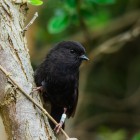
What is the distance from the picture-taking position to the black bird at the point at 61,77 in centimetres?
441

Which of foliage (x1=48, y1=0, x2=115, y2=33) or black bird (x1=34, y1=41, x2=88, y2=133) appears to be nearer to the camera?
black bird (x1=34, y1=41, x2=88, y2=133)

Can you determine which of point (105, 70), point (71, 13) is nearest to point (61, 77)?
point (71, 13)

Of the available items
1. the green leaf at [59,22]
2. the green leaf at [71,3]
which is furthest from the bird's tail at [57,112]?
the green leaf at [71,3]

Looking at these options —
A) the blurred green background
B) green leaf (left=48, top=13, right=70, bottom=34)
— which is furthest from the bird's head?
the blurred green background

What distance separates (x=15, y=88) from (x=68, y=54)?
1.49 meters

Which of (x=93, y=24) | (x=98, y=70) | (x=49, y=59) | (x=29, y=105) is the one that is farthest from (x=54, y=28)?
(x=98, y=70)

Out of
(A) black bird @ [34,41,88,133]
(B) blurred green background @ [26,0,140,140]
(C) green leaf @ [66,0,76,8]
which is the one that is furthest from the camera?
(B) blurred green background @ [26,0,140,140]

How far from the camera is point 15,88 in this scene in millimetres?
3197

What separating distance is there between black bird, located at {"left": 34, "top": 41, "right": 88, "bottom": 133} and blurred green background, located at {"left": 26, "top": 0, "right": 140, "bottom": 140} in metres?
1.95

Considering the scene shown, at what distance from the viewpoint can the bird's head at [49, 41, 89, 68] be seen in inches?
178

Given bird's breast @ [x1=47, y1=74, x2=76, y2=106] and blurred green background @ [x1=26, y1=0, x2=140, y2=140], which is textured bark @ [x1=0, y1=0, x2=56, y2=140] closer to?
bird's breast @ [x1=47, y1=74, x2=76, y2=106]

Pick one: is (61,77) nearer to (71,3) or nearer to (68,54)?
(68,54)

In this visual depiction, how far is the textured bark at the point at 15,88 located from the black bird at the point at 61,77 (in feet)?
3.06

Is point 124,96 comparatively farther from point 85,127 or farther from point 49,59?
point 49,59
